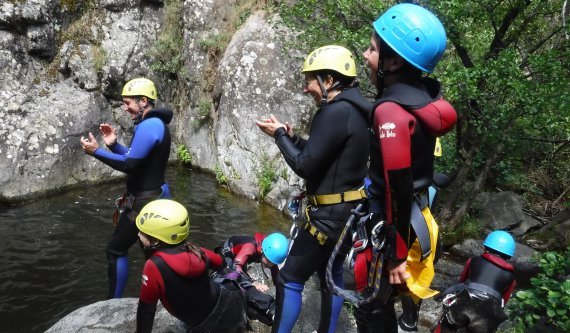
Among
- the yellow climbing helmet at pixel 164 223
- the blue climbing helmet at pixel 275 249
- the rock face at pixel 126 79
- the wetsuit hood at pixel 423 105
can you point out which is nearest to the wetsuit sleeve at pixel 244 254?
the blue climbing helmet at pixel 275 249

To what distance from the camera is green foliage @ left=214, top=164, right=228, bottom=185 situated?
10883mm

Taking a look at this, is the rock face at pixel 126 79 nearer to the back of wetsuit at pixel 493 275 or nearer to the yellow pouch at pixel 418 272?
the back of wetsuit at pixel 493 275

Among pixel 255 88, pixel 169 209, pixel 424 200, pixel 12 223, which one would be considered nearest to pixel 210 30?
pixel 255 88

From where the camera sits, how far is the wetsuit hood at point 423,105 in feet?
7.91

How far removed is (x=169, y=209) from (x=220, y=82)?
833cm

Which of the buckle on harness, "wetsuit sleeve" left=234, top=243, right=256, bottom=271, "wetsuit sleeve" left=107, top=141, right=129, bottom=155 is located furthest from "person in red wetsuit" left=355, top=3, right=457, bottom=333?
"wetsuit sleeve" left=107, top=141, right=129, bottom=155

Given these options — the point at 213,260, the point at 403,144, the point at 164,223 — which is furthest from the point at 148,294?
the point at 403,144

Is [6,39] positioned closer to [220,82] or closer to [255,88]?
[220,82]

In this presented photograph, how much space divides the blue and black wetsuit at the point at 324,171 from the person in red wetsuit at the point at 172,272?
2.37 feet

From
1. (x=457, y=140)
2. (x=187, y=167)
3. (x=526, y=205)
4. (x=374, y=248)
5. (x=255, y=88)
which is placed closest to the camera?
(x=374, y=248)

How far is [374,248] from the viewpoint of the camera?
2.62 m

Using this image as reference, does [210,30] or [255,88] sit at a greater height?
[210,30]

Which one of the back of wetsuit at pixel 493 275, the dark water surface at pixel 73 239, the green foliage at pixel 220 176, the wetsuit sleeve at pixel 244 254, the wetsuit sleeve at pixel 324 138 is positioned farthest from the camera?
the green foliage at pixel 220 176

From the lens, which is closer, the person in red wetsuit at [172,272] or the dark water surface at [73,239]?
the person in red wetsuit at [172,272]
